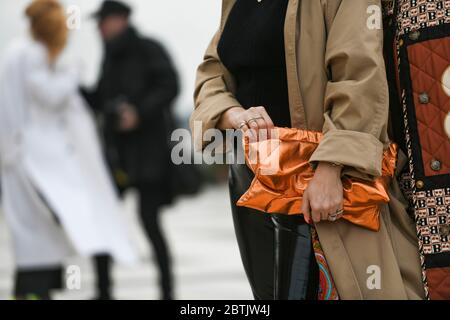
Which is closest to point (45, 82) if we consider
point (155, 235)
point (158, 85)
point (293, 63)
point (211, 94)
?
point (158, 85)

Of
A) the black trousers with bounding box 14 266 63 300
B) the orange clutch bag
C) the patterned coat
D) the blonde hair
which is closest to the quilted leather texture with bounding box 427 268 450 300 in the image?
the patterned coat

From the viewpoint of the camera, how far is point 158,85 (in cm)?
603

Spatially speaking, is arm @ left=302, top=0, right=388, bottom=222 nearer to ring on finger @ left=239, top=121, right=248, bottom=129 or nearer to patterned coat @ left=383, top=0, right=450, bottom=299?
patterned coat @ left=383, top=0, right=450, bottom=299

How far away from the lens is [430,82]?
2461mm

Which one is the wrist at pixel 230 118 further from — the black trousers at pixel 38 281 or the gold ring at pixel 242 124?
the black trousers at pixel 38 281

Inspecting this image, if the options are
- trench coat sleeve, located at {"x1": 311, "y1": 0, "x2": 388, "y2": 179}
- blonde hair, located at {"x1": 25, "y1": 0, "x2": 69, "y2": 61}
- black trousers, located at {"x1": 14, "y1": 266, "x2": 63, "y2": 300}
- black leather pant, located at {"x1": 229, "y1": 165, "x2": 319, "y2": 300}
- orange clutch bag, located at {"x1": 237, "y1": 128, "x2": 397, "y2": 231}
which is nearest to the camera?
trench coat sleeve, located at {"x1": 311, "y1": 0, "x2": 388, "y2": 179}

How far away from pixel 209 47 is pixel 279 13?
377 mm

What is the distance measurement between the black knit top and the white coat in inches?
120

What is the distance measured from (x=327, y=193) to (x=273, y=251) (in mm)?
381

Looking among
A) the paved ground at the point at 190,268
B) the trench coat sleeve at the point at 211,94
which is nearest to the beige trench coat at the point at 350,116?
the trench coat sleeve at the point at 211,94

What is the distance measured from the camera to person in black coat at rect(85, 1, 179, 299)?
233 inches

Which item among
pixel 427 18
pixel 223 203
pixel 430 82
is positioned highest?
pixel 427 18
